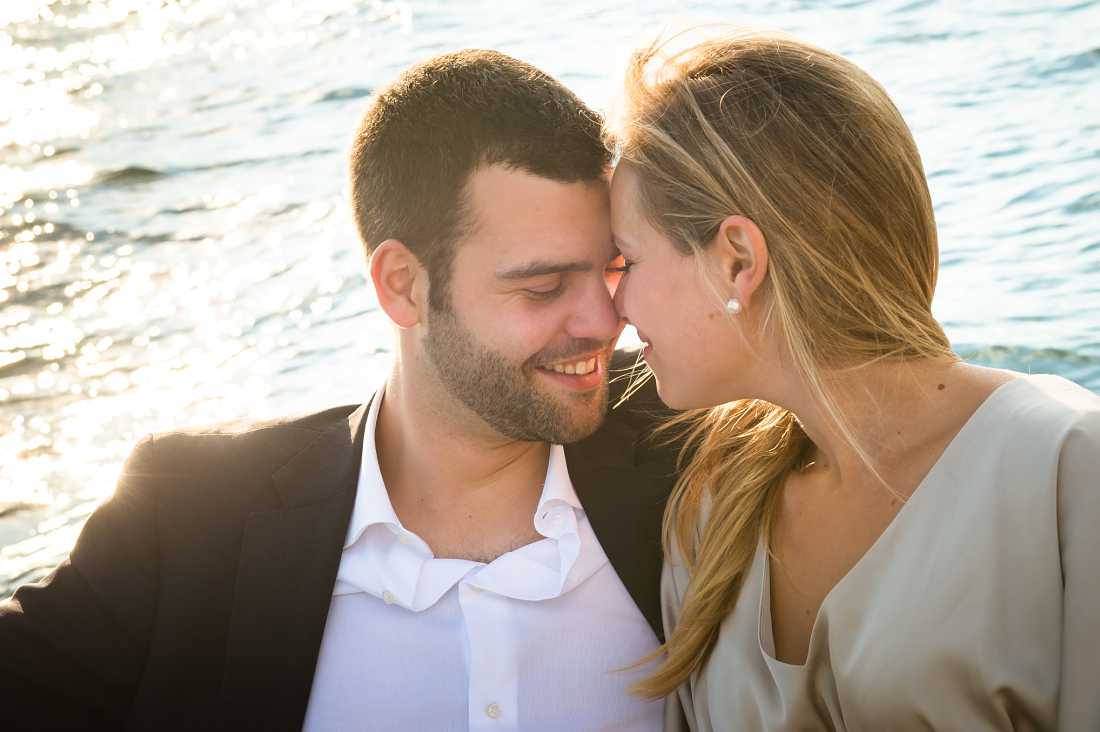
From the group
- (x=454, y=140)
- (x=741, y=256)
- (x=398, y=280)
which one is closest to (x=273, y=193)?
(x=398, y=280)

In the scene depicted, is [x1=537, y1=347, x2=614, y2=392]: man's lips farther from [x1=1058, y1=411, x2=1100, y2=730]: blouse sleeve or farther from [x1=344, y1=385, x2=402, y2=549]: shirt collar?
[x1=1058, y1=411, x2=1100, y2=730]: blouse sleeve

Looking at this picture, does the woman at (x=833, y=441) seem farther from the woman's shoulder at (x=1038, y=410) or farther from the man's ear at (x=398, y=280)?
the man's ear at (x=398, y=280)

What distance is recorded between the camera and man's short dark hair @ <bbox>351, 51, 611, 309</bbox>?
291cm

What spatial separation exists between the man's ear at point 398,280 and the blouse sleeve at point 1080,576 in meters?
1.48

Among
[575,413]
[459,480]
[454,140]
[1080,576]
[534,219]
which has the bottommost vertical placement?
[459,480]

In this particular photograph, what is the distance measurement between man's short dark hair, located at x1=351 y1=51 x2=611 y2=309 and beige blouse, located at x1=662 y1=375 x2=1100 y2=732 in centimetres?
104

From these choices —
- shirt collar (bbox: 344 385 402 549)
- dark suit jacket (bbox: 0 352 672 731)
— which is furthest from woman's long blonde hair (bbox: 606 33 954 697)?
shirt collar (bbox: 344 385 402 549)

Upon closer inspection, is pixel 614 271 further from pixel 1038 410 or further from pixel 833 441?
pixel 1038 410

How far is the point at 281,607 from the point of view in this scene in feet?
9.43

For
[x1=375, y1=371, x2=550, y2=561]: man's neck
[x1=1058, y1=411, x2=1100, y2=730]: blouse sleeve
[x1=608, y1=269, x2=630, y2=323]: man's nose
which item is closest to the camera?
[x1=1058, y1=411, x2=1100, y2=730]: blouse sleeve

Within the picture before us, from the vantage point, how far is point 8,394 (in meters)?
6.18

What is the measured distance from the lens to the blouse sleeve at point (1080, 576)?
209 cm

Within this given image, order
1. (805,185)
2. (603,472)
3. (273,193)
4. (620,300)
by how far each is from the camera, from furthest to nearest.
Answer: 1. (273,193)
2. (603,472)
3. (620,300)
4. (805,185)

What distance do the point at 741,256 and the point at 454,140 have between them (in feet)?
2.58
